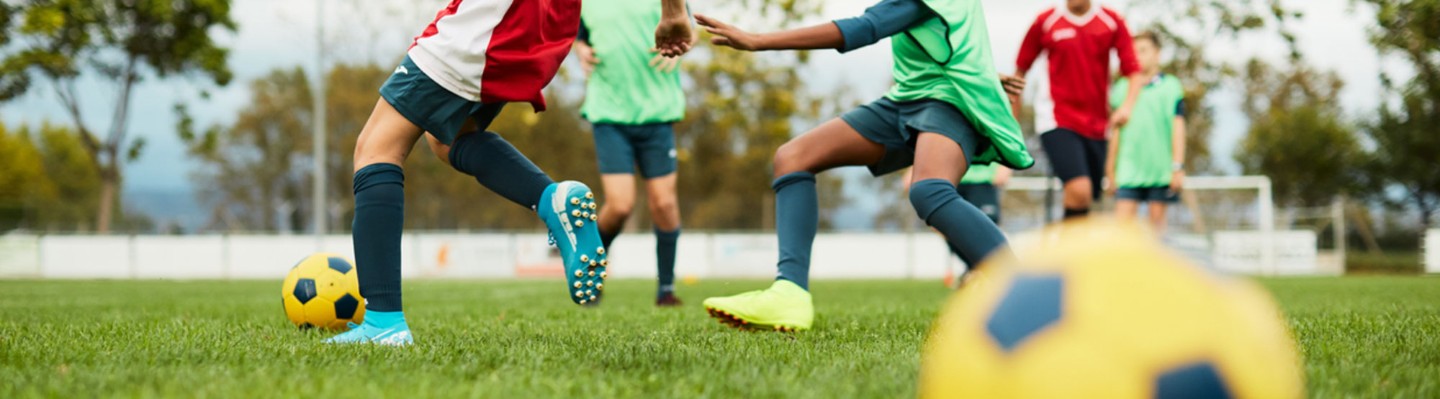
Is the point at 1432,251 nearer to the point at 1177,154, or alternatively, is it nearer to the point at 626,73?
the point at 1177,154

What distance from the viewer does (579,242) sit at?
10.6 feet

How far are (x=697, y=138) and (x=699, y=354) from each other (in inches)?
1489

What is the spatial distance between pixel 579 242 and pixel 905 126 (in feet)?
3.91

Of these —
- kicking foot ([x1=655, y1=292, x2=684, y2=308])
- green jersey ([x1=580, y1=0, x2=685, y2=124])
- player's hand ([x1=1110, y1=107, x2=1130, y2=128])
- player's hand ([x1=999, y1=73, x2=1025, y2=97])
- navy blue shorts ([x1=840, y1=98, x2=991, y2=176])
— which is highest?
green jersey ([x1=580, y1=0, x2=685, y2=124])

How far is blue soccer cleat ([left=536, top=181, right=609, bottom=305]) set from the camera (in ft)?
Result: 10.6

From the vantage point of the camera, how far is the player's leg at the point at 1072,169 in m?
6.50

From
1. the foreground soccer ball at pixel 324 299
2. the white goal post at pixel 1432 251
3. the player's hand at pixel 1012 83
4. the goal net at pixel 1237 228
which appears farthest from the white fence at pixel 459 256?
the foreground soccer ball at pixel 324 299

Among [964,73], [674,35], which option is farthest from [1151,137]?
[674,35]

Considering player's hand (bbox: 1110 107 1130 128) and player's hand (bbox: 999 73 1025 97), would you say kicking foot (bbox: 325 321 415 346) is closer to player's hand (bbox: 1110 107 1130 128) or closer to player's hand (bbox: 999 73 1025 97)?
player's hand (bbox: 999 73 1025 97)

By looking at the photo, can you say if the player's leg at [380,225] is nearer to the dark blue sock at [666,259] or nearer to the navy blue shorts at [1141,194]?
the dark blue sock at [666,259]

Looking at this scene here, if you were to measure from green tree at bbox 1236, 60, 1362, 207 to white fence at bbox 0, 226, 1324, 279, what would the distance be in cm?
1659

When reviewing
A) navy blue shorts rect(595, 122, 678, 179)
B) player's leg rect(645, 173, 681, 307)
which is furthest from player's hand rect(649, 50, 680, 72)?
player's leg rect(645, 173, 681, 307)

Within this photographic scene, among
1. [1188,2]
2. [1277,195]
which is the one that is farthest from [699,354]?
[1277,195]

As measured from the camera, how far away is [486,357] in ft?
8.70
